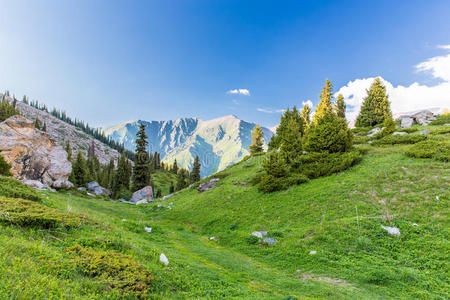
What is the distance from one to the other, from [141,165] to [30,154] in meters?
17.3

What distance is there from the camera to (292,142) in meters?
24.0

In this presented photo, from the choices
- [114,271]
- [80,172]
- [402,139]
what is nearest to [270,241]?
[114,271]

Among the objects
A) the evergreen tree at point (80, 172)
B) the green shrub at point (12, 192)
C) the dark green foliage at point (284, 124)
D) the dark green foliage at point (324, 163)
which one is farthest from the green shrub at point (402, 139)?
the evergreen tree at point (80, 172)

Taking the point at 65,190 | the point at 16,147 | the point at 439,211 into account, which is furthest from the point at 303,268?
the point at 16,147

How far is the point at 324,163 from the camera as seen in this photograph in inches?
771

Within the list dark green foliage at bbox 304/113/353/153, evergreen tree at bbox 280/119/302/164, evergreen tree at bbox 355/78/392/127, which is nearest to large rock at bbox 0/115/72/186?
evergreen tree at bbox 280/119/302/164

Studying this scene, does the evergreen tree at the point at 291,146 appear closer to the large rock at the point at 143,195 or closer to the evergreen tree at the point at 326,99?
the evergreen tree at the point at 326,99

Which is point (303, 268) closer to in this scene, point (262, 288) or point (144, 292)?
point (262, 288)

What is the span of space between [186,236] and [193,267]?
7.44m

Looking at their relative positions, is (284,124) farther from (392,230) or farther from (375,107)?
(392,230)

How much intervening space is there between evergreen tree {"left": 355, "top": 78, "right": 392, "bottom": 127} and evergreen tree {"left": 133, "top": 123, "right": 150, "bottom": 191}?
50452 mm

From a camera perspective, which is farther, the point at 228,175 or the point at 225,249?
the point at 228,175

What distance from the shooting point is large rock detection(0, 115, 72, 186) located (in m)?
28.8

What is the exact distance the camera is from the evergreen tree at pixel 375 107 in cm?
4191
